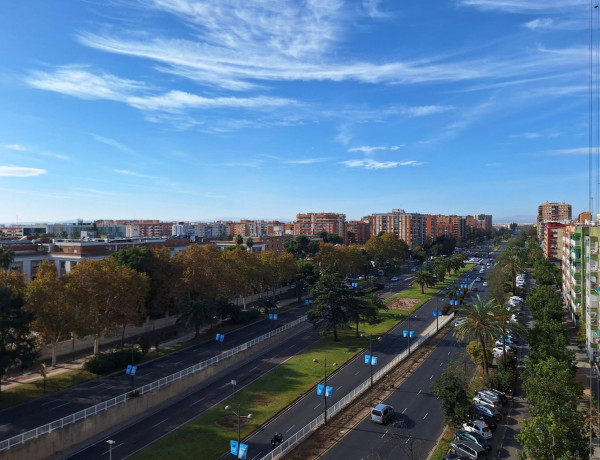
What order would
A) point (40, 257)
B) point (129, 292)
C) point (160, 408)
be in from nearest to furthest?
point (160, 408)
point (129, 292)
point (40, 257)

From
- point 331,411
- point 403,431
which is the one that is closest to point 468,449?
point 403,431

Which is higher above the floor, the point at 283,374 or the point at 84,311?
the point at 84,311

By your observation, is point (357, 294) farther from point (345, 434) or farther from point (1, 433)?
point (1, 433)

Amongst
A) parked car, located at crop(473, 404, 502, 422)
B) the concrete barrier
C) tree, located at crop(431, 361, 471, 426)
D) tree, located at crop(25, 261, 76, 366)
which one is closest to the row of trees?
parked car, located at crop(473, 404, 502, 422)

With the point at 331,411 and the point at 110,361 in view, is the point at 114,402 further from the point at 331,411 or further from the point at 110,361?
the point at 331,411

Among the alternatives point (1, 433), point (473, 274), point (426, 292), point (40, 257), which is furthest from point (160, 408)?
point (473, 274)

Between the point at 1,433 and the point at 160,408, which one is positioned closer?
the point at 1,433

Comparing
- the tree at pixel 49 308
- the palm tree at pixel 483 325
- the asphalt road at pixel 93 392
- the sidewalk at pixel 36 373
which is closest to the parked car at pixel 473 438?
the palm tree at pixel 483 325

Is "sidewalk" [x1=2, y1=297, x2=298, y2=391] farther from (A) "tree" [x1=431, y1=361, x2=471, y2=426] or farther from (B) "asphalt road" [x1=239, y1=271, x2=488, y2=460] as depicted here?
(A) "tree" [x1=431, y1=361, x2=471, y2=426]
